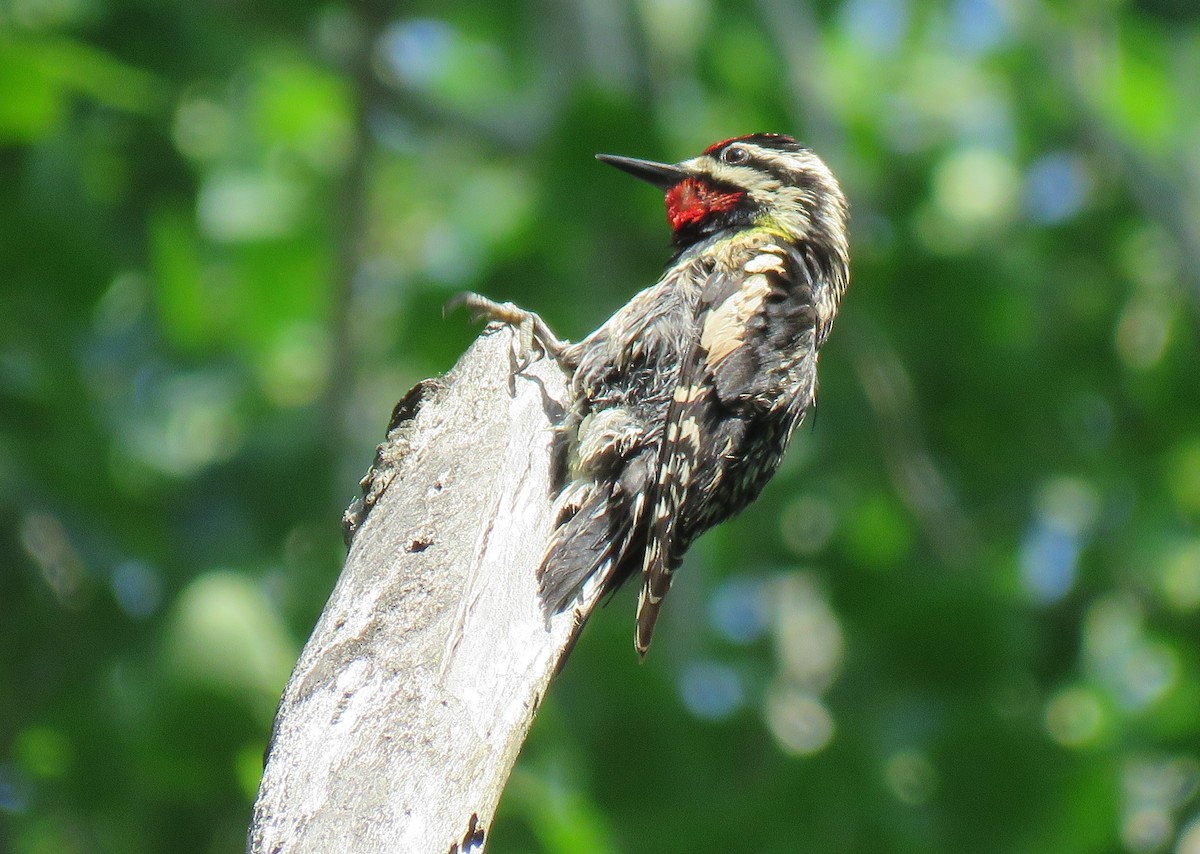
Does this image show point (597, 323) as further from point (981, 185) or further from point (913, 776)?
point (981, 185)

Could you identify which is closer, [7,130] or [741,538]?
[7,130]

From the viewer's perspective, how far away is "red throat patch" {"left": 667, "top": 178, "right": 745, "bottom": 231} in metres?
5.00

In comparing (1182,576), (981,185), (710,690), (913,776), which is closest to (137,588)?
(710,690)

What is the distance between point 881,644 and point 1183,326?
120 inches

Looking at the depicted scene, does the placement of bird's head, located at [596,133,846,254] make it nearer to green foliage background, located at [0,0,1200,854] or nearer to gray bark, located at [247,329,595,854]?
green foliage background, located at [0,0,1200,854]

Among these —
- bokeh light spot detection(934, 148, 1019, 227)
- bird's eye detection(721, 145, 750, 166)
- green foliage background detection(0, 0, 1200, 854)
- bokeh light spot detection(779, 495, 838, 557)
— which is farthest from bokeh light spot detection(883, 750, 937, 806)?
bokeh light spot detection(934, 148, 1019, 227)

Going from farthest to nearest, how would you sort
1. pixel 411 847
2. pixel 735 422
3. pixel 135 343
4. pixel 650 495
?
pixel 135 343
pixel 735 422
pixel 650 495
pixel 411 847

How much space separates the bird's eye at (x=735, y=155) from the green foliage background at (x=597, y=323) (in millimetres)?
1531

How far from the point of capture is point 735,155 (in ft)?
17.0

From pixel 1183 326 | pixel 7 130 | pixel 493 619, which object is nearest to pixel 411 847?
pixel 493 619

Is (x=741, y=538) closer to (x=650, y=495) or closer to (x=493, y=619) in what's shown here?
(x=650, y=495)

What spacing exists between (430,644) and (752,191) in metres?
2.81

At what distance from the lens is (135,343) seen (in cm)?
865

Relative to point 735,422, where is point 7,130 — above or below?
above
